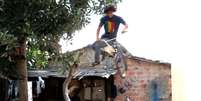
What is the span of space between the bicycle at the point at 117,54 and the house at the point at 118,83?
0.45ft

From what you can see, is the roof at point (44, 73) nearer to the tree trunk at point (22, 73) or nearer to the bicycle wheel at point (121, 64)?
the bicycle wheel at point (121, 64)

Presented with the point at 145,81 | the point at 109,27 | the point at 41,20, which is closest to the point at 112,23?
the point at 109,27

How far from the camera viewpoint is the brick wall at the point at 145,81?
1532cm

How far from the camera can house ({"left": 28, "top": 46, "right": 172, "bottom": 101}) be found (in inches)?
601

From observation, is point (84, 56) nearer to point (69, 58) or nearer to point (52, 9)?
point (69, 58)

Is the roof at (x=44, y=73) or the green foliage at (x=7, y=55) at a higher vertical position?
the green foliage at (x=7, y=55)

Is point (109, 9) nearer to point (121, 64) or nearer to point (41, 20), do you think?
point (121, 64)

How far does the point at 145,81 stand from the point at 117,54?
1.22 m

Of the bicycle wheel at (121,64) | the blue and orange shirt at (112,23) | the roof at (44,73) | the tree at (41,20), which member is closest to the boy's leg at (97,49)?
the blue and orange shirt at (112,23)

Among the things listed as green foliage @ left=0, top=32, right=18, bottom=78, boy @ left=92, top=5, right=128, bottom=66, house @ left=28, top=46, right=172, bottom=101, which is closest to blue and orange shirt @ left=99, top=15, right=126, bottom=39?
boy @ left=92, top=5, right=128, bottom=66

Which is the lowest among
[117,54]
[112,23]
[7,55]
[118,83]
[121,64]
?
[118,83]

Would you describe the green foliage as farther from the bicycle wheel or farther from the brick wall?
the brick wall

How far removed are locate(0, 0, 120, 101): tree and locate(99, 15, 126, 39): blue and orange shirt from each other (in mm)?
4361

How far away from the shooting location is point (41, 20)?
9.69 meters
